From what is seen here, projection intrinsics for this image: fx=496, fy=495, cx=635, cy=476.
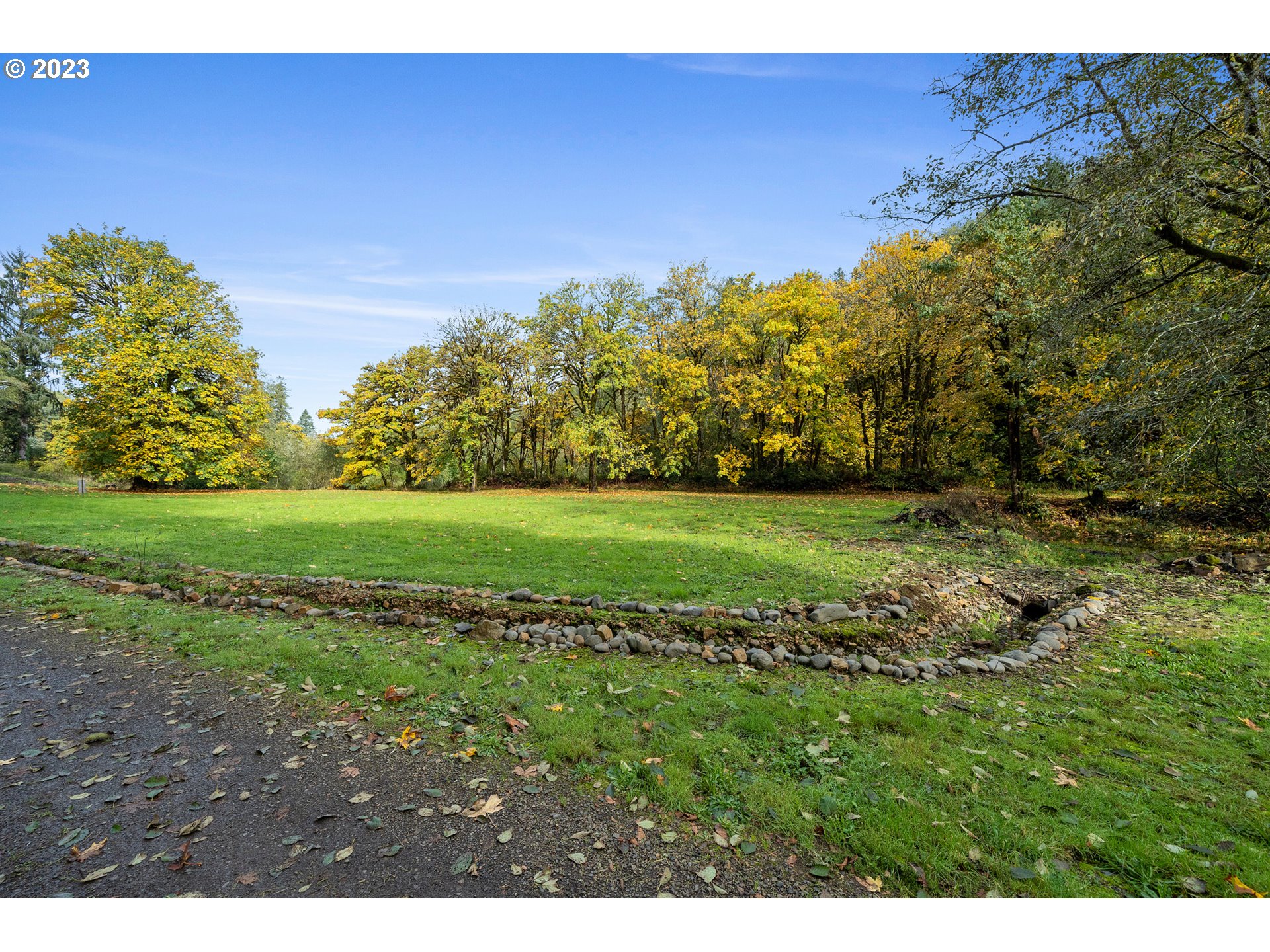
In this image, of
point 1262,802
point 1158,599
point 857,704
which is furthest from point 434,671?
point 1158,599

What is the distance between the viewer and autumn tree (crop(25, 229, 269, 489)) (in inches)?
886

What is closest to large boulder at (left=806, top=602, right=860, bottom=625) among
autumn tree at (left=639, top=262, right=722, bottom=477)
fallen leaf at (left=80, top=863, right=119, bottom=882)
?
fallen leaf at (left=80, top=863, right=119, bottom=882)

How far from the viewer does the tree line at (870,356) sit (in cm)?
545

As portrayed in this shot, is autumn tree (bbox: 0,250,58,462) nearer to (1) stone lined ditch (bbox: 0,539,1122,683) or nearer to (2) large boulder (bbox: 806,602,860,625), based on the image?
(1) stone lined ditch (bbox: 0,539,1122,683)

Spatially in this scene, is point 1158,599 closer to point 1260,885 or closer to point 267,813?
point 1260,885

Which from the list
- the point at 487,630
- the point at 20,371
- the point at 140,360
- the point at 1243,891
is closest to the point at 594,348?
the point at 140,360

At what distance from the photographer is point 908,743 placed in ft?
12.5

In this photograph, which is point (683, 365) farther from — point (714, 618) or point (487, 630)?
point (487, 630)

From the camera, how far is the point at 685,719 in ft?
13.6

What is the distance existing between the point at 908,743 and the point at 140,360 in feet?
104

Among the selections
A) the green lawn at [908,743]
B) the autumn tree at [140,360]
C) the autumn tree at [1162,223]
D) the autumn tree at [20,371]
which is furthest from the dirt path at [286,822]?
the autumn tree at [20,371]

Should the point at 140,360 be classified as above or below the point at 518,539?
above

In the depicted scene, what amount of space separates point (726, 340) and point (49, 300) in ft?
105

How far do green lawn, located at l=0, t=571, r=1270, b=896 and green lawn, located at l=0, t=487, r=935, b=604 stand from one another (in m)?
2.50
